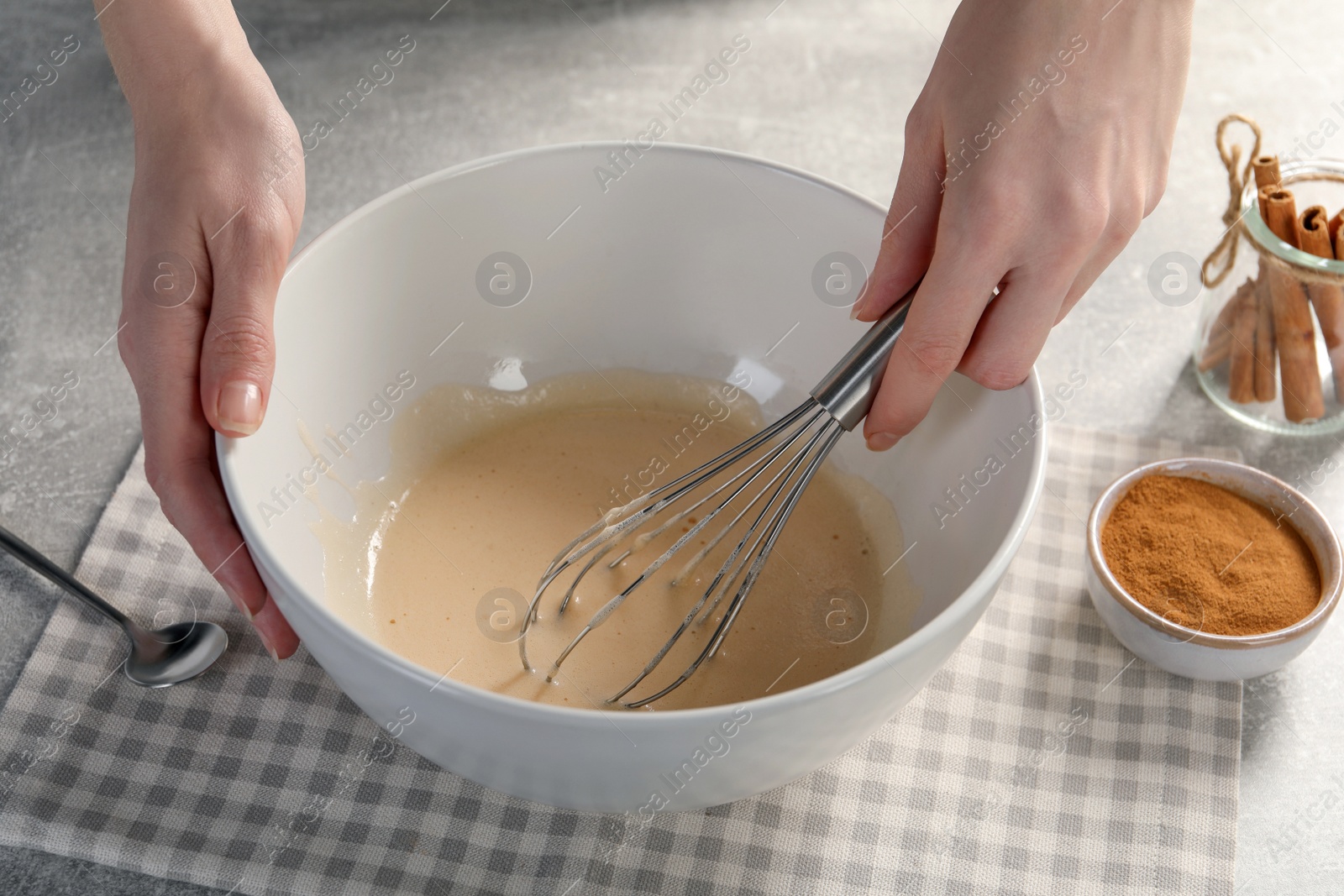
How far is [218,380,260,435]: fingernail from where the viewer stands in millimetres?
600

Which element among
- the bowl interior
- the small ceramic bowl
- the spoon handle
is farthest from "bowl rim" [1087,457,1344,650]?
the spoon handle

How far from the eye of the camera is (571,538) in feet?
2.58

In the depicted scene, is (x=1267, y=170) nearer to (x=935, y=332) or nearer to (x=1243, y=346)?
(x=1243, y=346)

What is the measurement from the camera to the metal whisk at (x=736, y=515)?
64 centimetres

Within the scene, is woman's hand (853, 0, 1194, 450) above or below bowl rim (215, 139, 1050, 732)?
above

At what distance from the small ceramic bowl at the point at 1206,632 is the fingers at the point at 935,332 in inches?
7.4

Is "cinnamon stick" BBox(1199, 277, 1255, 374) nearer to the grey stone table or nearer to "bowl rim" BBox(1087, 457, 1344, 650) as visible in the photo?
the grey stone table

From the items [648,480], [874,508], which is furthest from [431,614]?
[874,508]

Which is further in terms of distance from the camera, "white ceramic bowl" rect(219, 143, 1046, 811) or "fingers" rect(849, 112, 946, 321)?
"fingers" rect(849, 112, 946, 321)

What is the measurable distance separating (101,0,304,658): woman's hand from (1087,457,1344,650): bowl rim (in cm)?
52

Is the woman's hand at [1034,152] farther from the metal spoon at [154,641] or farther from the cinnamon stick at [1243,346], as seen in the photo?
the metal spoon at [154,641]

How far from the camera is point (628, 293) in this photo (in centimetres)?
85

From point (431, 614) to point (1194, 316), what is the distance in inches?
→ 28.9

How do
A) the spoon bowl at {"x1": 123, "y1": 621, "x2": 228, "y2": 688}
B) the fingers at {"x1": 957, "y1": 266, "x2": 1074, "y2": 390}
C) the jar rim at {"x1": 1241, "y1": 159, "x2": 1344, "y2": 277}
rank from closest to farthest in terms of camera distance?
1. the fingers at {"x1": 957, "y1": 266, "x2": 1074, "y2": 390}
2. the spoon bowl at {"x1": 123, "y1": 621, "x2": 228, "y2": 688}
3. the jar rim at {"x1": 1241, "y1": 159, "x2": 1344, "y2": 277}
